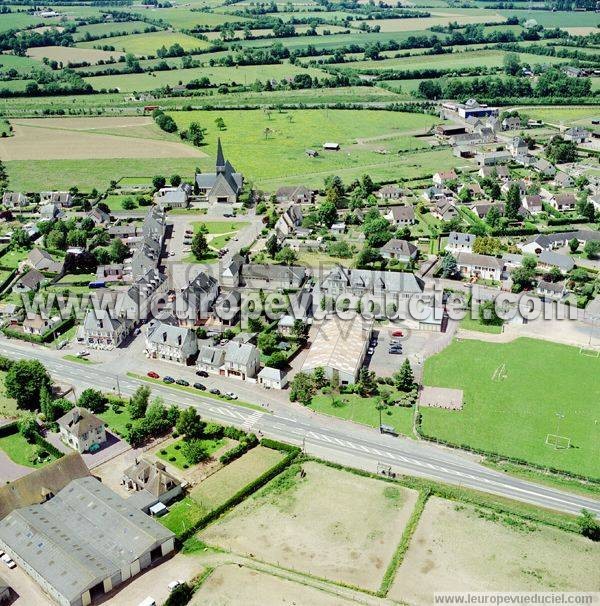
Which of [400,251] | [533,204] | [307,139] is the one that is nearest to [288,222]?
[400,251]

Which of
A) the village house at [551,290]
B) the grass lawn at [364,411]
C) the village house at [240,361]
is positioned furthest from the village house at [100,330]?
the village house at [551,290]

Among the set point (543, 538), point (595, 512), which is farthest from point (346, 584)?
point (595, 512)

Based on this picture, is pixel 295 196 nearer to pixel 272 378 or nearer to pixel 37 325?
pixel 37 325

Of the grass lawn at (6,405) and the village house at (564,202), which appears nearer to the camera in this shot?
the grass lawn at (6,405)

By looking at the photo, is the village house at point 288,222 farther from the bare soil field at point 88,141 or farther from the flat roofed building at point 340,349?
the bare soil field at point 88,141

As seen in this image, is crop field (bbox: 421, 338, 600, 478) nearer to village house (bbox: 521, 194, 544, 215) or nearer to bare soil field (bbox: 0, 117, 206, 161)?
village house (bbox: 521, 194, 544, 215)

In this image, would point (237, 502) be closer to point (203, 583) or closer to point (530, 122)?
point (203, 583)

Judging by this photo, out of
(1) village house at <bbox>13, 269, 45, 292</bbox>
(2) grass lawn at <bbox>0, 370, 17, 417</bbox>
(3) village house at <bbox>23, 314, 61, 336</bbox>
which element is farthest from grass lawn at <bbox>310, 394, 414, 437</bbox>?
(1) village house at <bbox>13, 269, 45, 292</bbox>
